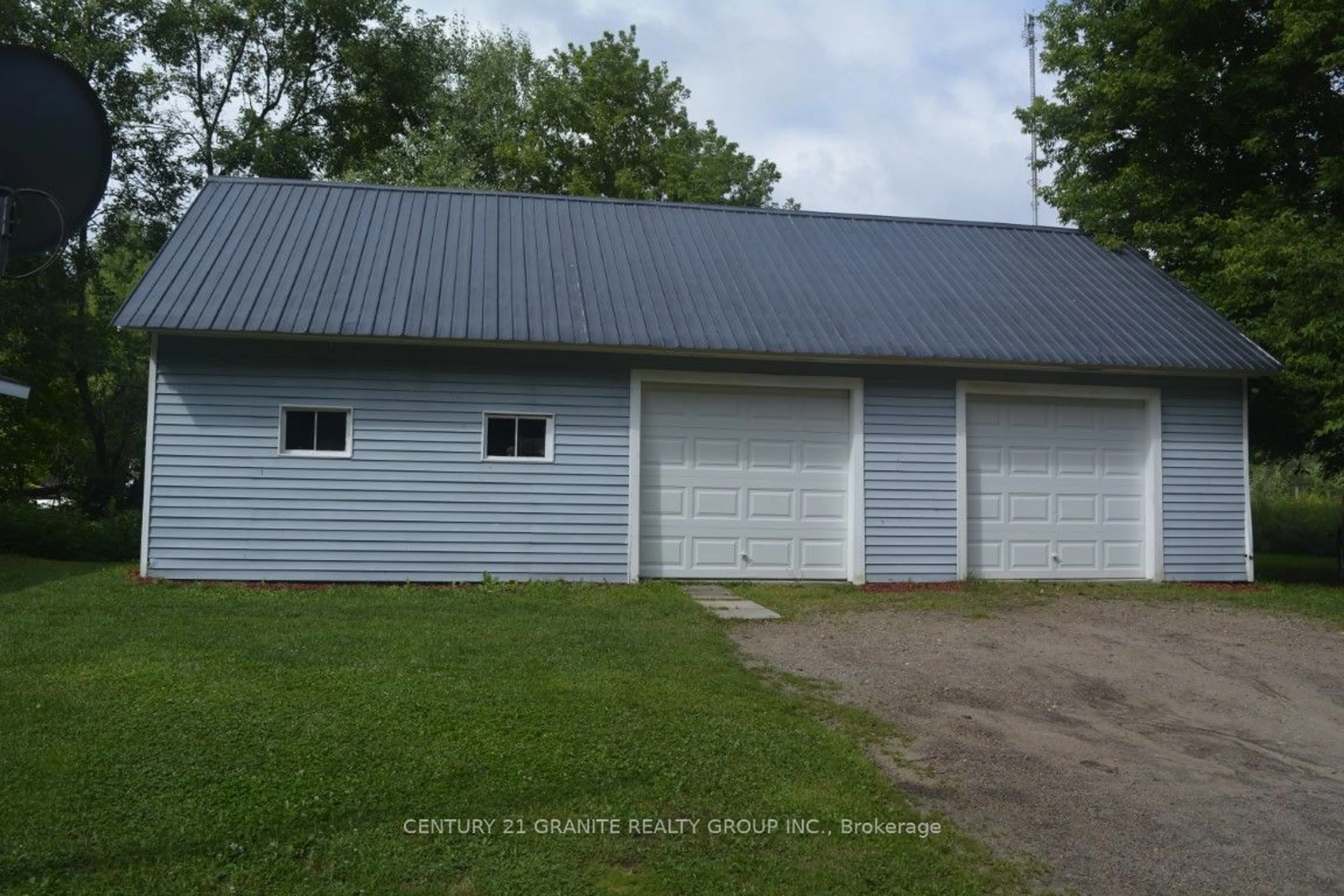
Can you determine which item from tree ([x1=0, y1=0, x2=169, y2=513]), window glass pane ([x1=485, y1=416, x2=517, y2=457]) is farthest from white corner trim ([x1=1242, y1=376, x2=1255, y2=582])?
tree ([x1=0, y1=0, x2=169, y2=513])

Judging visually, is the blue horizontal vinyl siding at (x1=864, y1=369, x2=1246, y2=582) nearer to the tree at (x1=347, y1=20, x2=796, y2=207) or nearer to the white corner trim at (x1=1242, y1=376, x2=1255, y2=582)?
the white corner trim at (x1=1242, y1=376, x2=1255, y2=582)

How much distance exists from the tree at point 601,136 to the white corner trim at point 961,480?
16686mm

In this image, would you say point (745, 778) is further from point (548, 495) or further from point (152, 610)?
point (548, 495)

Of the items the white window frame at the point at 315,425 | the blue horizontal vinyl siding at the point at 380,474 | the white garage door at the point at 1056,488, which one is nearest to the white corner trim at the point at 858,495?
the white garage door at the point at 1056,488

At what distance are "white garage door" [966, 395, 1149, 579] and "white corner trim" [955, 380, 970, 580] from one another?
0.48ft

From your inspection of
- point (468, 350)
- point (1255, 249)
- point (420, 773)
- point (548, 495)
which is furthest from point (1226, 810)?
point (1255, 249)

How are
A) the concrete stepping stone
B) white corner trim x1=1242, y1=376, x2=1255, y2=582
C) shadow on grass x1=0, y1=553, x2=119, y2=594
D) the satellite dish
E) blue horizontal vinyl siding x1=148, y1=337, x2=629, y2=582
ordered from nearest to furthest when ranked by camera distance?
the satellite dish
the concrete stepping stone
shadow on grass x1=0, y1=553, x2=119, y2=594
blue horizontal vinyl siding x1=148, y1=337, x2=629, y2=582
white corner trim x1=1242, y1=376, x2=1255, y2=582

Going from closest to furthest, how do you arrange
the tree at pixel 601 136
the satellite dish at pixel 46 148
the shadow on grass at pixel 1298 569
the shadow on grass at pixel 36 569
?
the satellite dish at pixel 46 148
the shadow on grass at pixel 36 569
the shadow on grass at pixel 1298 569
the tree at pixel 601 136

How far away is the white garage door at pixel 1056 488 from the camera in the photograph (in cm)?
1266

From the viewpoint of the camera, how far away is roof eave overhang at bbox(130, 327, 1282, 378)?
11062 mm

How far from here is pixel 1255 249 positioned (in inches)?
503

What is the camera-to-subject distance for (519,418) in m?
11.7

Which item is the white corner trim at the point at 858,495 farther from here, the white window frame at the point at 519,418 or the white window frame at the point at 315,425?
the white window frame at the point at 315,425

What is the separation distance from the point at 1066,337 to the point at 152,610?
9.75 m
